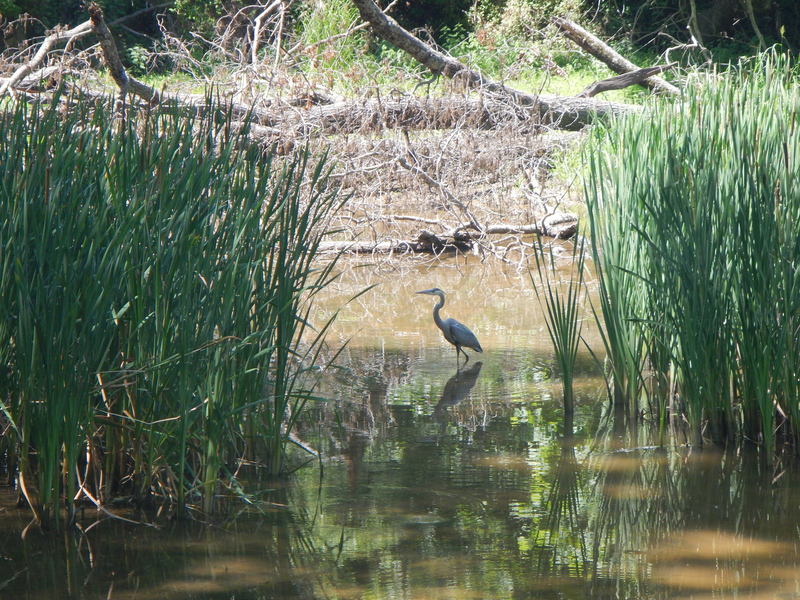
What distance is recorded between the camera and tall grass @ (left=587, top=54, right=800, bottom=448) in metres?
4.06

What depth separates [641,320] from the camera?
4.39 metres

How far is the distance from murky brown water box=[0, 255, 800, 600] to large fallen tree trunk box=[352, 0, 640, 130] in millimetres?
5241

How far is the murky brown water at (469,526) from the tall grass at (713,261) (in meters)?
0.29

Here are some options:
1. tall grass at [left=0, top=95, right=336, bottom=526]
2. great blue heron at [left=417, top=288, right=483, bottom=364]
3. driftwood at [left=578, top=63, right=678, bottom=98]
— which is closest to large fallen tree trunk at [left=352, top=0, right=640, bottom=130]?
driftwood at [left=578, top=63, right=678, bottom=98]

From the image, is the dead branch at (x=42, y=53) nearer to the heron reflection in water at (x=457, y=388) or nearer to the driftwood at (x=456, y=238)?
the driftwood at (x=456, y=238)

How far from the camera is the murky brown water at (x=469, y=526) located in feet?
10.5

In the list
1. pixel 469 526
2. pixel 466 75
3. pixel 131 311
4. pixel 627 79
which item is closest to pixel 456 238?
pixel 466 75

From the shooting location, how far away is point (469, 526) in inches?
144

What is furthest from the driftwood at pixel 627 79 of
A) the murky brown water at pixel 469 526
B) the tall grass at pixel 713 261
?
the murky brown water at pixel 469 526

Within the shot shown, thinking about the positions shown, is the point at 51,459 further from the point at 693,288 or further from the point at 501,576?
the point at 693,288

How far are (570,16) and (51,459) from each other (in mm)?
16911

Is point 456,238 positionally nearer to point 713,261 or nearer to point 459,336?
point 459,336

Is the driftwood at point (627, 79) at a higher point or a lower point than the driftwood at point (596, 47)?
lower

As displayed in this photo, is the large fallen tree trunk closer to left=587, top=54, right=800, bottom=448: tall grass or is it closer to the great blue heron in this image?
the great blue heron
